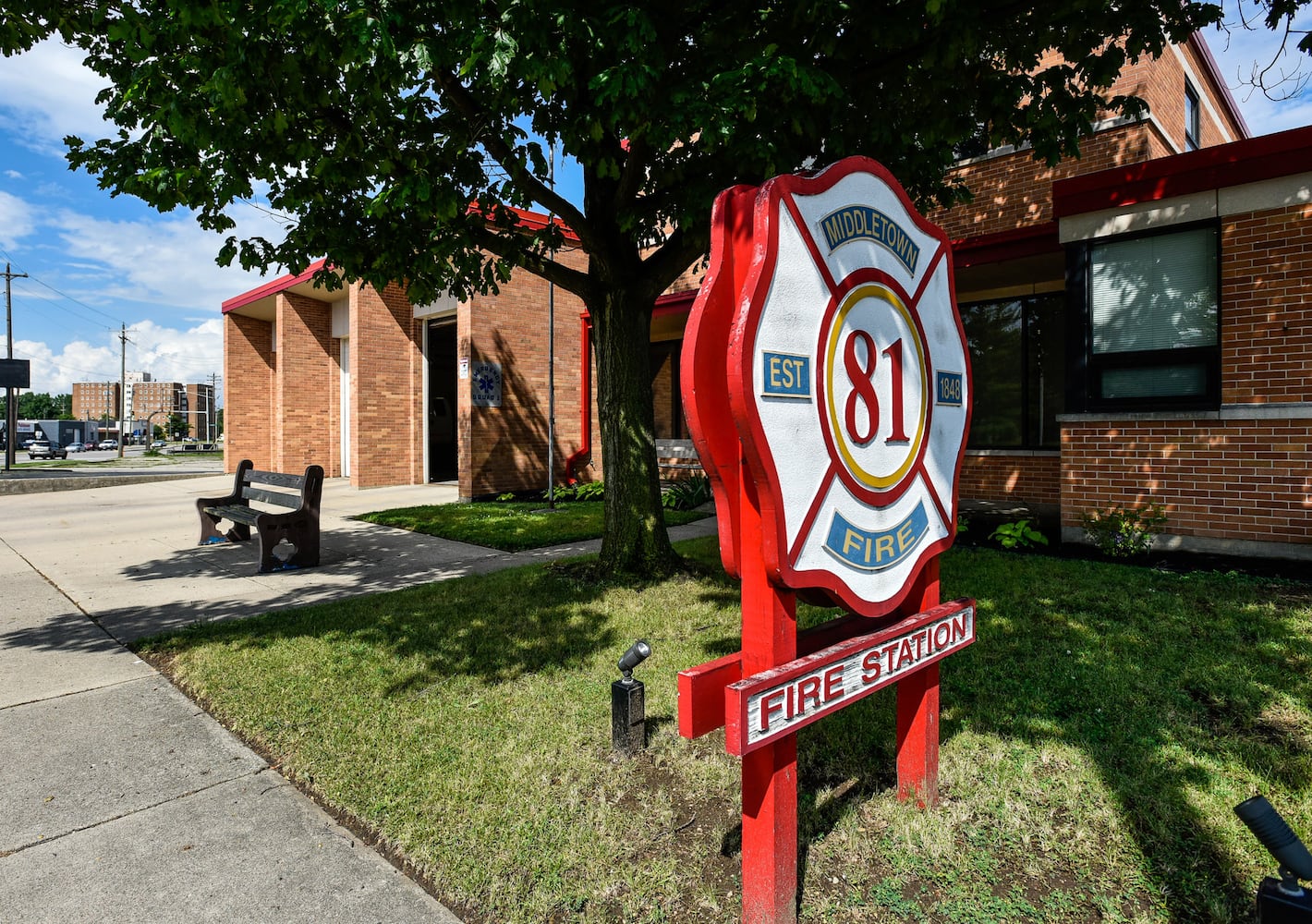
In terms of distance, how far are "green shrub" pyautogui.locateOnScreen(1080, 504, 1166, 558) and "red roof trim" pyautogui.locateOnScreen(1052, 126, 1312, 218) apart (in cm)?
310

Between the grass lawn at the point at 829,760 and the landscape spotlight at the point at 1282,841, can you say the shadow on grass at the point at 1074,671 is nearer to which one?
the grass lawn at the point at 829,760

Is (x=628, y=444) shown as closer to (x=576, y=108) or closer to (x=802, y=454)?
(x=576, y=108)

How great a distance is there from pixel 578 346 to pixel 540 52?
37.8 ft

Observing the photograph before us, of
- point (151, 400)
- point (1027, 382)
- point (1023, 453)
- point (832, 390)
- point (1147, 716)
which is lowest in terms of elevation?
point (1147, 716)

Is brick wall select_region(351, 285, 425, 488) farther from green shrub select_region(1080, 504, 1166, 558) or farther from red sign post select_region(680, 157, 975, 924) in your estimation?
red sign post select_region(680, 157, 975, 924)

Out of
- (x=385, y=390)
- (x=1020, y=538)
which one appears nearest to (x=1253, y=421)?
(x=1020, y=538)

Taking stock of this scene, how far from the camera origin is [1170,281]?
704cm

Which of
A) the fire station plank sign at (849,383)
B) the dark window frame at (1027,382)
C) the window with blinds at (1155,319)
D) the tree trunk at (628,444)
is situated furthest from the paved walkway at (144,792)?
the dark window frame at (1027,382)

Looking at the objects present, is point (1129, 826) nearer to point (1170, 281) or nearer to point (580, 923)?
point (580, 923)

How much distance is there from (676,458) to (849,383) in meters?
12.3

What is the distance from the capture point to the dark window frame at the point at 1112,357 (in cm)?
682

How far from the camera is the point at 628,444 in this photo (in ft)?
21.9

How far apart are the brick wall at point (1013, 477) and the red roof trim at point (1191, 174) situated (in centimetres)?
343

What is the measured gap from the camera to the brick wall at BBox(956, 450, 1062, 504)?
9.50m
